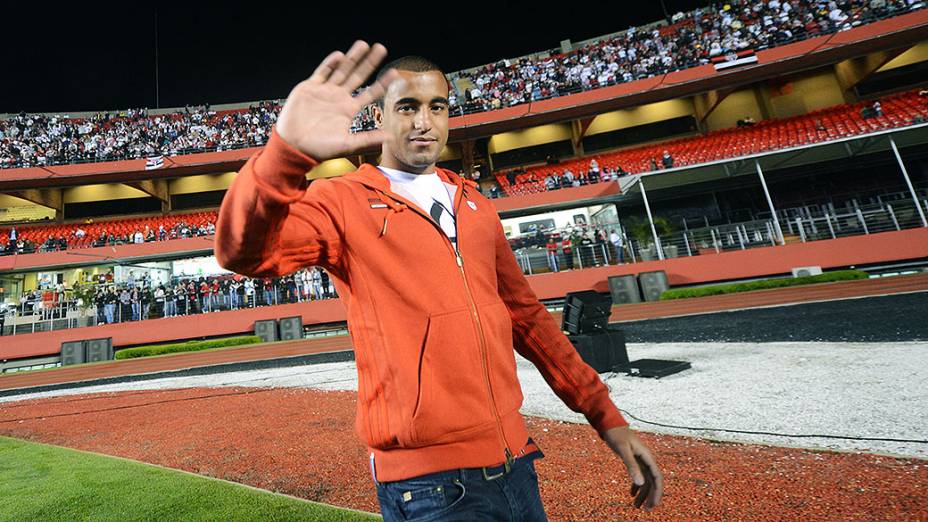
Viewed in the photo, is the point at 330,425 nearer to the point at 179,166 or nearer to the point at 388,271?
the point at 388,271

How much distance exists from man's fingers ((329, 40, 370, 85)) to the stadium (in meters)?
0.06

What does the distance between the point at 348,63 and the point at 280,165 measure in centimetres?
33

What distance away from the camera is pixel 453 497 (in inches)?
44.7

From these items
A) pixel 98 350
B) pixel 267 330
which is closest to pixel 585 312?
pixel 267 330

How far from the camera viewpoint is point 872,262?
14000 millimetres

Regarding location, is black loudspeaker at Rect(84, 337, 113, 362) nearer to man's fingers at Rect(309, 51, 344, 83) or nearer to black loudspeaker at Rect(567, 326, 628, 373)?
black loudspeaker at Rect(567, 326, 628, 373)

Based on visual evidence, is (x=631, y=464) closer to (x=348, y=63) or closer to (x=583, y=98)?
(x=348, y=63)

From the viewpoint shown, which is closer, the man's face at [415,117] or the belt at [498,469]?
the belt at [498,469]

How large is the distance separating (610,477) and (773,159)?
61.8ft

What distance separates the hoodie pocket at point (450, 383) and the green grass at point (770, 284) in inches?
575

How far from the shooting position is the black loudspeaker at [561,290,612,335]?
20.7ft

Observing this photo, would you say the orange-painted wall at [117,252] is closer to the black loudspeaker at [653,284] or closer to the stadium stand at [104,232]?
the stadium stand at [104,232]

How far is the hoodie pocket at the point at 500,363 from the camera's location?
1.33m

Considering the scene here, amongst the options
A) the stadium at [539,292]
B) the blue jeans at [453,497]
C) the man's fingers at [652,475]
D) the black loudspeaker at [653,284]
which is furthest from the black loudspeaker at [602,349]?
the black loudspeaker at [653,284]
